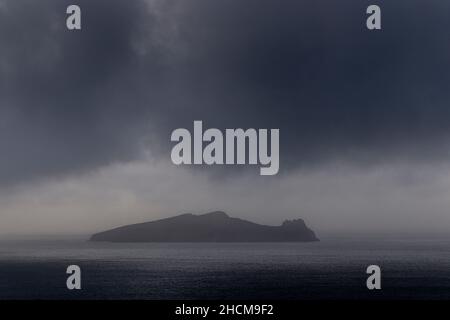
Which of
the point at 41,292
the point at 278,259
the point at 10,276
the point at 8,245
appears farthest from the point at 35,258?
the point at 8,245

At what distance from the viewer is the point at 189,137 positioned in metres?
12.2

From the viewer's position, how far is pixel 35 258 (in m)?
64.3

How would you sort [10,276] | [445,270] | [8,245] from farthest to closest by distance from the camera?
[8,245], [445,270], [10,276]

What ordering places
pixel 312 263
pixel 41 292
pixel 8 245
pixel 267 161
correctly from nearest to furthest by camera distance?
pixel 267 161, pixel 41 292, pixel 312 263, pixel 8 245
